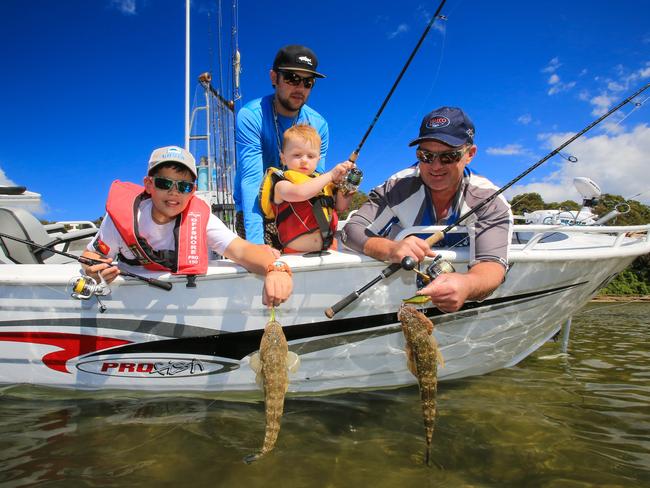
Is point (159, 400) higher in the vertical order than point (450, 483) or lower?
higher

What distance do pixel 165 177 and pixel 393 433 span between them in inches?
118

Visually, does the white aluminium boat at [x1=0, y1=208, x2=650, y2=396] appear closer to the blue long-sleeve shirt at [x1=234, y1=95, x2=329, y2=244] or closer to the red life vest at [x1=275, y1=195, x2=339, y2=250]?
the red life vest at [x1=275, y1=195, x2=339, y2=250]

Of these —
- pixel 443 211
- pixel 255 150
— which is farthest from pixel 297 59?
pixel 443 211

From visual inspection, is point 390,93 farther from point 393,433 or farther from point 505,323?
point 393,433

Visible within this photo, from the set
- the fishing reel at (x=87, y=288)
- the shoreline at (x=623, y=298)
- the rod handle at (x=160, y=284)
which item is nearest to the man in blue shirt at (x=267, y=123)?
the rod handle at (x=160, y=284)

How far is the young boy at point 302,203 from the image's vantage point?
370cm

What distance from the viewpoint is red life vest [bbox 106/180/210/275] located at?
3.52 metres

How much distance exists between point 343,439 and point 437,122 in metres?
2.81

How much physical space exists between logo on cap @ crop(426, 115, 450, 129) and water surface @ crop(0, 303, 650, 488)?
8.64 feet

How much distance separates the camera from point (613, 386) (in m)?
4.89

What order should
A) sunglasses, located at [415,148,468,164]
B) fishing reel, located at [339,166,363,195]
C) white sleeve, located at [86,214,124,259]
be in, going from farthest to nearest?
1. white sleeve, located at [86,214,124,259]
2. fishing reel, located at [339,166,363,195]
3. sunglasses, located at [415,148,468,164]

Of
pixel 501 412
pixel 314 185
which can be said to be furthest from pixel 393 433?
pixel 314 185

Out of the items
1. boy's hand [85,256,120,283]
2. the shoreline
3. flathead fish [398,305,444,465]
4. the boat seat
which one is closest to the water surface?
flathead fish [398,305,444,465]

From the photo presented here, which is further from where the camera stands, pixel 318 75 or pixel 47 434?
pixel 318 75
